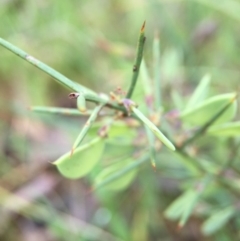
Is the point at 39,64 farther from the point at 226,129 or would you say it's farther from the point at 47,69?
the point at 226,129

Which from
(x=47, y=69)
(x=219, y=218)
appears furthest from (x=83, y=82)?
(x=47, y=69)

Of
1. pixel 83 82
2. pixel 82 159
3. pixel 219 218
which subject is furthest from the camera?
pixel 83 82

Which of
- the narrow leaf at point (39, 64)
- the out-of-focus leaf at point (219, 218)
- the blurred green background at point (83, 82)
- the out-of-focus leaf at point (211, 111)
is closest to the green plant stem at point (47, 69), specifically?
the narrow leaf at point (39, 64)

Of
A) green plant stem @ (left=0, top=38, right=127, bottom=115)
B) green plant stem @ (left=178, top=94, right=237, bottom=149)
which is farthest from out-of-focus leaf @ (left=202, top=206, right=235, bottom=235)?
green plant stem @ (left=0, top=38, right=127, bottom=115)

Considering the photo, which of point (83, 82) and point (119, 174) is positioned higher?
point (83, 82)

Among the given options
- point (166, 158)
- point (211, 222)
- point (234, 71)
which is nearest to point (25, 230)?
point (166, 158)

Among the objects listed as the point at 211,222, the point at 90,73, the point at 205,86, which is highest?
the point at 90,73

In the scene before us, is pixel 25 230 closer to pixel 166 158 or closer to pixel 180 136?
pixel 166 158
